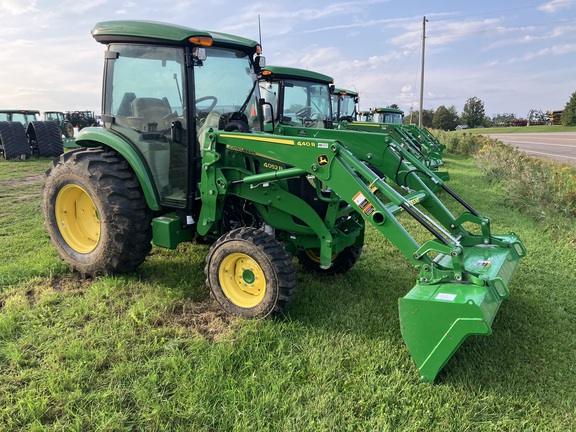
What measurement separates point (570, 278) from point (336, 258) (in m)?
2.65

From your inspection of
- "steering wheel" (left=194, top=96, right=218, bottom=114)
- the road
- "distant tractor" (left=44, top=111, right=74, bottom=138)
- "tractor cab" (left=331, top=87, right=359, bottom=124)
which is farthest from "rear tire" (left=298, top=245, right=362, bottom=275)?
"distant tractor" (left=44, top=111, right=74, bottom=138)

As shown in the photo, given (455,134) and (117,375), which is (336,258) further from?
(455,134)

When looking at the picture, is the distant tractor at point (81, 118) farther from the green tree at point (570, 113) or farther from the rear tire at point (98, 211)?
the green tree at point (570, 113)

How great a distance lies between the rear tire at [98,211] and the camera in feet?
12.9

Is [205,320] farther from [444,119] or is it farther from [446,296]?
[444,119]

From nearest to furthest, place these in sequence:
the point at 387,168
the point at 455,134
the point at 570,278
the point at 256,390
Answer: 1. the point at 256,390
2. the point at 570,278
3. the point at 387,168
4. the point at 455,134

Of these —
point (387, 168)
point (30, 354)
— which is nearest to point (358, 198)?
point (387, 168)

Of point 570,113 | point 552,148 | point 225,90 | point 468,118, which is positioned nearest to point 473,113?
point 468,118

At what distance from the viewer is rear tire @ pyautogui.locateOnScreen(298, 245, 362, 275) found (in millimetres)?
4547

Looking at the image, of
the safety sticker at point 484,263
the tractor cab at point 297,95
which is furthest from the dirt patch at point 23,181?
the safety sticker at point 484,263

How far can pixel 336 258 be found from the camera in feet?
15.0

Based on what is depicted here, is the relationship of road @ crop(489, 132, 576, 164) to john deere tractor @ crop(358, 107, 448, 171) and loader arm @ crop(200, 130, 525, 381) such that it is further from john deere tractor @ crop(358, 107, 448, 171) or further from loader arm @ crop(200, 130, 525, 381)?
loader arm @ crop(200, 130, 525, 381)

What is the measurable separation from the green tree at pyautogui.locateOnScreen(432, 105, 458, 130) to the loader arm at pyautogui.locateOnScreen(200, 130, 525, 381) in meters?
51.9

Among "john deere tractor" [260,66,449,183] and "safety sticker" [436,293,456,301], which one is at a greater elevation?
"john deere tractor" [260,66,449,183]
